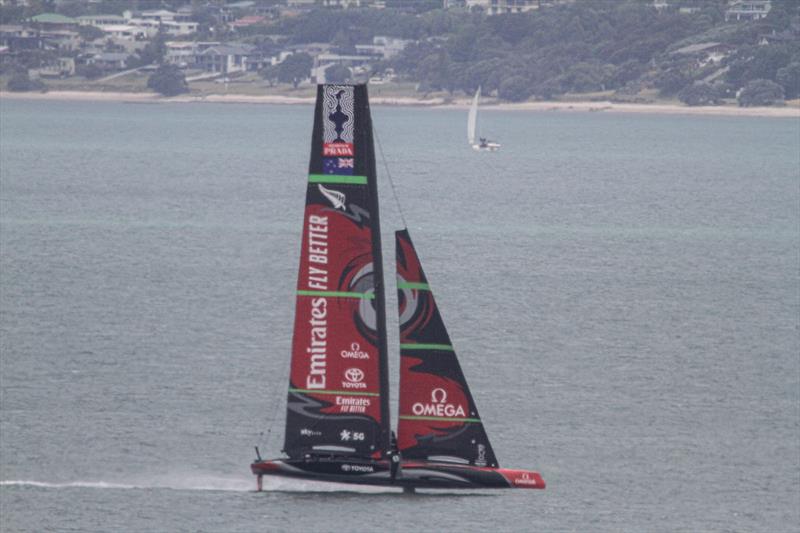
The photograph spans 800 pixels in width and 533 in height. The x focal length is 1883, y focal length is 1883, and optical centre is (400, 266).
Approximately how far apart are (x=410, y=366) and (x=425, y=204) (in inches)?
3973

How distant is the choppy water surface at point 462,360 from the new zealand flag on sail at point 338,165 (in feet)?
26.3

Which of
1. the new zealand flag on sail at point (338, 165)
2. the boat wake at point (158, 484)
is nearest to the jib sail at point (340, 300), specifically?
the new zealand flag on sail at point (338, 165)

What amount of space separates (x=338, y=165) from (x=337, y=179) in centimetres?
30

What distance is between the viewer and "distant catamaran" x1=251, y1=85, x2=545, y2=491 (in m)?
37.2

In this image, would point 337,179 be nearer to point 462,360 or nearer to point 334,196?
point 334,196

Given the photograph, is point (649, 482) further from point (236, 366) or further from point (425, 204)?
point (425, 204)

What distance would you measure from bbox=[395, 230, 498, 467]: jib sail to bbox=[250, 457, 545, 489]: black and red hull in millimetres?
282

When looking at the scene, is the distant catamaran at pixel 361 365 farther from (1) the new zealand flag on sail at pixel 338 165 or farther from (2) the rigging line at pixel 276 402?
(2) the rigging line at pixel 276 402

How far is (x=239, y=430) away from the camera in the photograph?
52.1 meters

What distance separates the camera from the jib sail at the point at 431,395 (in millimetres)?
38406

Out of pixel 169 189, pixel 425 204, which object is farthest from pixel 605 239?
pixel 169 189

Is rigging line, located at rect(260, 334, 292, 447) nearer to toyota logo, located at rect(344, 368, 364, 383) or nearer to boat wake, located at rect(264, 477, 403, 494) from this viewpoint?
boat wake, located at rect(264, 477, 403, 494)

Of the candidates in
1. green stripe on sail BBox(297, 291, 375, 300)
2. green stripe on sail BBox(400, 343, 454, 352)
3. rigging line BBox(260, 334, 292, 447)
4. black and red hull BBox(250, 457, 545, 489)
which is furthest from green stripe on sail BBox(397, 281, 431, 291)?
rigging line BBox(260, 334, 292, 447)

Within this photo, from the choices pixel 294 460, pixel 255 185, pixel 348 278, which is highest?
pixel 348 278
